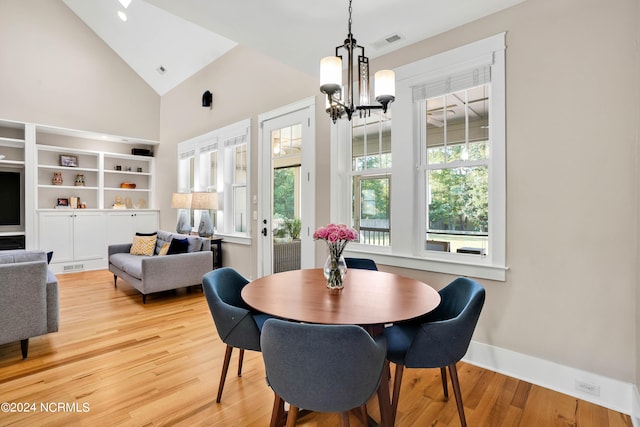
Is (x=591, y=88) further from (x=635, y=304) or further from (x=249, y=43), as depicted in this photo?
(x=249, y=43)

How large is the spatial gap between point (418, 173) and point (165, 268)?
3.29m

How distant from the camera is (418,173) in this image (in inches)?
113

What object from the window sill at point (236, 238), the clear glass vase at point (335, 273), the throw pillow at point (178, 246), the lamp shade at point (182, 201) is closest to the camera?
the clear glass vase at point (335, 273)

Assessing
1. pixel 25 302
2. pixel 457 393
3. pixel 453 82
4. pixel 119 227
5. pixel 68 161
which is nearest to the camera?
pixel 457 393

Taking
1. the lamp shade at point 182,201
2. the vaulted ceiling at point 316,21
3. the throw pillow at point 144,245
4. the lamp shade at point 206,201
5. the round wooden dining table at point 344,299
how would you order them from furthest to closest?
the lamp shade at point 182,201, the lamp shade at point 206,201, the throw pillow at point 144,245, the vaulted ceiling at point 316,21, the round wooden dining table at point 344,299

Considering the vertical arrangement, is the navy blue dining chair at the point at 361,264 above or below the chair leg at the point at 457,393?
above

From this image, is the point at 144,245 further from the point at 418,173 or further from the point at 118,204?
the point at 418,173

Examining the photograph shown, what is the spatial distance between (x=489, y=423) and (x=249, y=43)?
3.36m

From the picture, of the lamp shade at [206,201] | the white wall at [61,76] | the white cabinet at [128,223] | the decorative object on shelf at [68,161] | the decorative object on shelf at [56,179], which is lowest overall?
the white cabinet at [128,223]

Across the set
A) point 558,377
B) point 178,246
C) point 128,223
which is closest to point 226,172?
point 178,246

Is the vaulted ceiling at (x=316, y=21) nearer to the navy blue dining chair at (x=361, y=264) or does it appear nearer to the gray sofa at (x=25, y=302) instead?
the navy blue dining chair at (x=361, y=264)

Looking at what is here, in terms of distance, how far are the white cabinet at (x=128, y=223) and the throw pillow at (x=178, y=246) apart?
9.67 ft

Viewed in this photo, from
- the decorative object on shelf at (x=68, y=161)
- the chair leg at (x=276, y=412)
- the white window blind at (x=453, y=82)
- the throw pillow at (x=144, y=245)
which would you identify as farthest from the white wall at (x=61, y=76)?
the chair leg at (x=276, y=412)

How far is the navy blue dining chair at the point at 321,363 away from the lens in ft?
3.77
